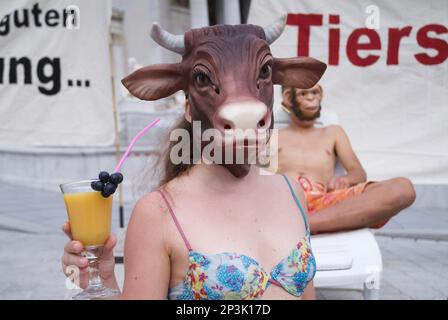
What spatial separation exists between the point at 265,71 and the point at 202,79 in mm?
171

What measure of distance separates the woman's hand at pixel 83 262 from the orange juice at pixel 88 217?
27 mm

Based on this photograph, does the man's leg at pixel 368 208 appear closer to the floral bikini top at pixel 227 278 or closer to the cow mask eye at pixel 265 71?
the floral bikini top at pixel 227 278

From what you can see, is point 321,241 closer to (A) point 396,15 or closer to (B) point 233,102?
(B) point 233,102

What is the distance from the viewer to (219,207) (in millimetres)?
1317

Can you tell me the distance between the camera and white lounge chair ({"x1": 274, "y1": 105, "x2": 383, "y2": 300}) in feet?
9.13

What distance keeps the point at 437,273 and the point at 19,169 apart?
7987 millimetres

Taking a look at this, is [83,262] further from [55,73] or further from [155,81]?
[55,73]

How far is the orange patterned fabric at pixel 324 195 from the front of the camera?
318 centimetres

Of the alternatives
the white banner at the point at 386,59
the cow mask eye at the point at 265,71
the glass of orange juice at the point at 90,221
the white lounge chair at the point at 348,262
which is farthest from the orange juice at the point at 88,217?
the white banner at the point at 386,59

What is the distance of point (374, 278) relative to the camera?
2850 mm

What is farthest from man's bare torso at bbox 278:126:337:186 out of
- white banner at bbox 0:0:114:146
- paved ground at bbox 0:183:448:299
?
white banner at bbox 0:0:114:146

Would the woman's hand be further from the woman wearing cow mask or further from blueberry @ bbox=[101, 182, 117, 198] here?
blueberry @ bbox=[101, 182, 117, 198]

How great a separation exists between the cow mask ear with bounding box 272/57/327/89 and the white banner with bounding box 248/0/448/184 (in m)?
2.99
